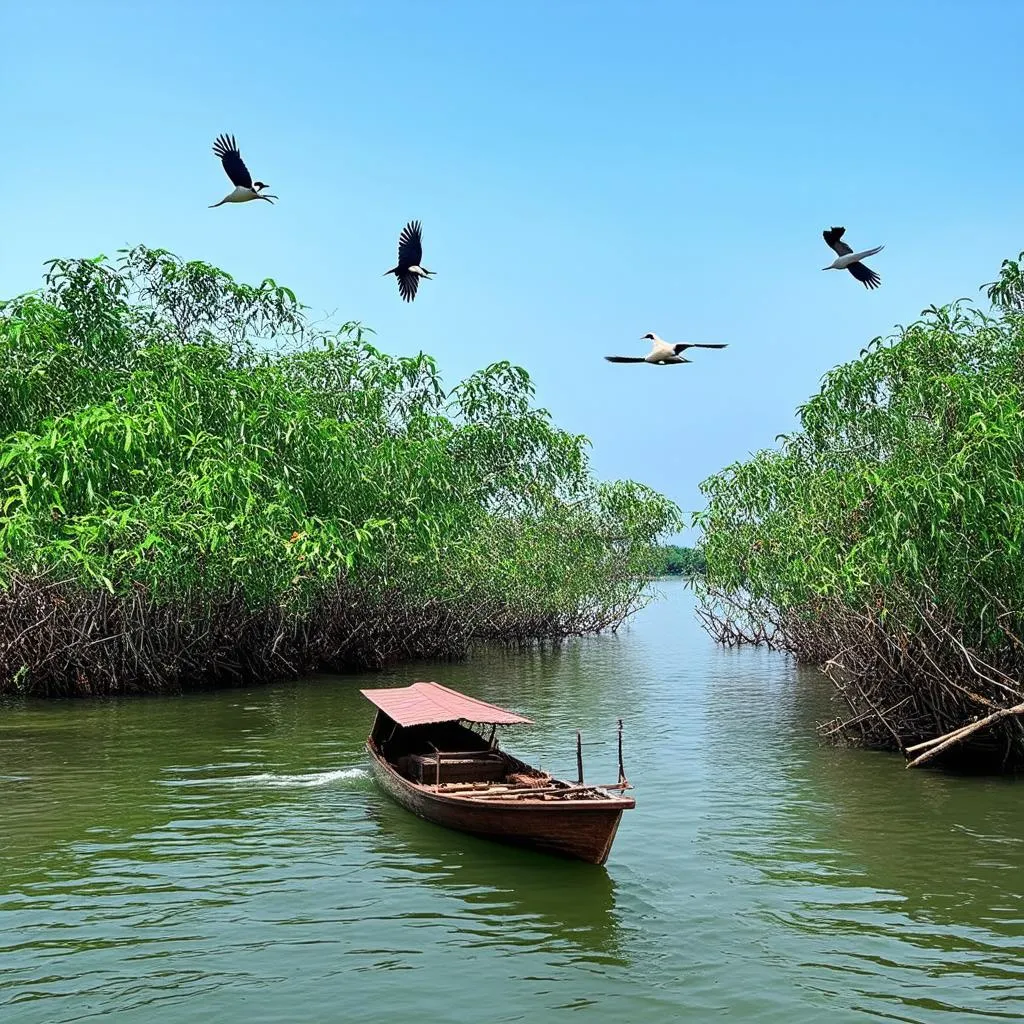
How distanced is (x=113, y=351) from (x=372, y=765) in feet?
36.0

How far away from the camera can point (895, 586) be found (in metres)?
13.6

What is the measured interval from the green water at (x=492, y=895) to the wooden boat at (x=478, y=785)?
252 mm

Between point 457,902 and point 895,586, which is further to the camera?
point 895,586

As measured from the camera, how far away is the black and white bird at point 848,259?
42.9ft

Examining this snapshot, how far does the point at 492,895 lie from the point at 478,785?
6.82ft

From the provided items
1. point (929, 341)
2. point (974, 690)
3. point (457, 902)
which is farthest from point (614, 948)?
point (929, 341)

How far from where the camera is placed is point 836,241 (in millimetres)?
13438

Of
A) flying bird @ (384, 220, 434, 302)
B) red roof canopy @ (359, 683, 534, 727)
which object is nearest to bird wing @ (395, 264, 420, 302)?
flying bird @ (384, 220, 434, 302)

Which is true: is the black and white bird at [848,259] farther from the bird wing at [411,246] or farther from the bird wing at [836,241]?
the bird wing at [411,246]

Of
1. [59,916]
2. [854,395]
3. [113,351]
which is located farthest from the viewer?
[113,351]

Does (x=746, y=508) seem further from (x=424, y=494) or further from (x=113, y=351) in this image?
(x=113, y=351)

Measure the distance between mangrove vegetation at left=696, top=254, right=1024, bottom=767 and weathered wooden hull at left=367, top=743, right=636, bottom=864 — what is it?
191 inches

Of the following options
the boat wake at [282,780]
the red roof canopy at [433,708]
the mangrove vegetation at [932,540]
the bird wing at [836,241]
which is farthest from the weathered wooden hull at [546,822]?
the bird wing at [836,241]

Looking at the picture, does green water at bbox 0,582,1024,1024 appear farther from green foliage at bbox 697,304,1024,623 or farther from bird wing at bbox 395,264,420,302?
bird wing at bbox 395,264,420,302
